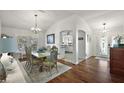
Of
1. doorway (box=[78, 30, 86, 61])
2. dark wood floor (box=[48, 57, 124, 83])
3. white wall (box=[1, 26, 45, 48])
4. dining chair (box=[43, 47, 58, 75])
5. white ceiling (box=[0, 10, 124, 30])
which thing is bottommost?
dark wood floor (box=[48, 57, 124, 83])

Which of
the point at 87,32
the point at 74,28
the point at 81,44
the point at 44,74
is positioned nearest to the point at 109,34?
the point at 87,32

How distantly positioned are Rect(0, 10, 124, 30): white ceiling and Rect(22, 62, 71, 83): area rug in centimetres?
85

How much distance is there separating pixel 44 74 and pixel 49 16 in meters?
1.13

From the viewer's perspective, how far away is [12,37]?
170 cm

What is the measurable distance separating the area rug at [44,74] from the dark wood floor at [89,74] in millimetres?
76

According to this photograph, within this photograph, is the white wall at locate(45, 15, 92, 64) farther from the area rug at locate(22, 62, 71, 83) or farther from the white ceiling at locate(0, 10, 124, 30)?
the area rug at locate(22, 62, 71, 83)

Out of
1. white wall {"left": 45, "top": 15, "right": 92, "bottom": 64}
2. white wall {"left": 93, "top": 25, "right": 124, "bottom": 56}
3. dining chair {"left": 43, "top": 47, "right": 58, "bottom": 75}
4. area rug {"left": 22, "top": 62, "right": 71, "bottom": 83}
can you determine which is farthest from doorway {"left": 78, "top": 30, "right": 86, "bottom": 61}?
dining chair {"left": 43, "top": 47, "right": 58, "bottom": 75}

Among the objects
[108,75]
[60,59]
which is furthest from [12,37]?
[108,75]

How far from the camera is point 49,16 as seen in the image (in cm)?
179

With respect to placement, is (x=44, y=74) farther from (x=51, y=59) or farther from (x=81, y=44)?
(x=81, y=44)

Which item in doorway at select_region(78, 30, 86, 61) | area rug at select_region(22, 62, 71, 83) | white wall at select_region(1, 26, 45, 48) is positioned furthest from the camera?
doorway at select_region(78, 30, 86, 61)

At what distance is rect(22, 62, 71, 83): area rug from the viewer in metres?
1.78

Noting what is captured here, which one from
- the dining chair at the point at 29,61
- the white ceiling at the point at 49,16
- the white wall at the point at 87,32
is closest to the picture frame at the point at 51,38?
the white ceiling at the point at 49,16
